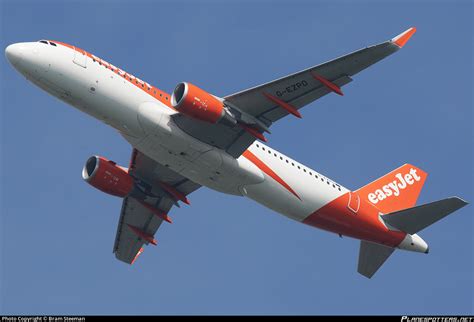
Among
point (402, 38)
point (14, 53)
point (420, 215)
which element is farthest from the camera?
point (420, 215)

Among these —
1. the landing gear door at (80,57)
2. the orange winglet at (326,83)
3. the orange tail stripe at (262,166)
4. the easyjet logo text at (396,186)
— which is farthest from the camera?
the easyjet logo text at (396,186)

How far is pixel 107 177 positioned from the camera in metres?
46.5

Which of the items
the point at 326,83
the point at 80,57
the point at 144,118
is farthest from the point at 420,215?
the point at 80,57

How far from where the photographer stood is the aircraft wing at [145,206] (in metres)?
Result: 47.5

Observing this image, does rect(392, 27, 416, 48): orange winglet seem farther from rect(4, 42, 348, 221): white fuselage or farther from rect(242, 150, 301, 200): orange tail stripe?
rect(242, 150, 301, 200): orange tail stripe

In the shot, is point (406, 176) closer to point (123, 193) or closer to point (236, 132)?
point (236, 132)

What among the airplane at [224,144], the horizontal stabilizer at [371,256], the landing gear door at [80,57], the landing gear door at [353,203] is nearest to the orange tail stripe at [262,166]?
the airplane at [224,144]

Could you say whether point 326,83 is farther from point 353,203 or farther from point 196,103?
point 353,203

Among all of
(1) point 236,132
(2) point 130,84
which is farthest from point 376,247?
(2) point 130,84

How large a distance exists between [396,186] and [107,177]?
1718 cm

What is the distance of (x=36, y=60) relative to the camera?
4003 cm

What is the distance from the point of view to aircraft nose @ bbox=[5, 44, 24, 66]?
4000 cm

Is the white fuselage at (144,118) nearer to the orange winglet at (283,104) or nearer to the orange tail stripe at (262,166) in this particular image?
the orange tail stripe at (262,166)

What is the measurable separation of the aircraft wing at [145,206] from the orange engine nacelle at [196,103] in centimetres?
720
